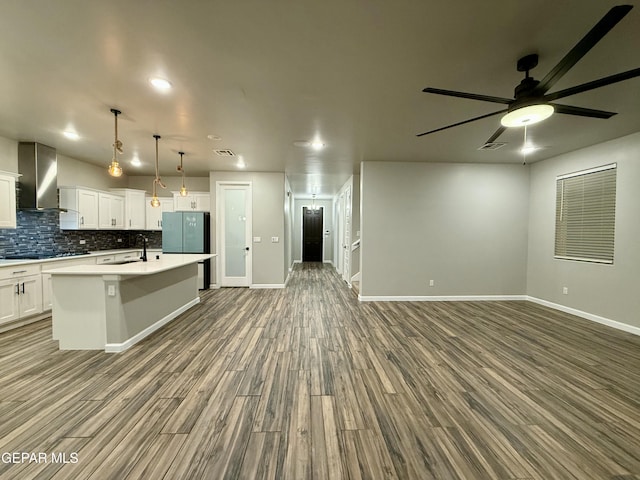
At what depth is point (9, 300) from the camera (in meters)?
3.55

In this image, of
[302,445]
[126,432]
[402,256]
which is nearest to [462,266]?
[402,256]

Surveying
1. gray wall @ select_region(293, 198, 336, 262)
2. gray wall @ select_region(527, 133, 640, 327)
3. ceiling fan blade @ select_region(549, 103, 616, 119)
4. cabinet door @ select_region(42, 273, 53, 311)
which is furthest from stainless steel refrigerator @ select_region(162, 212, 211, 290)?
gray wall @ select_region(527, 133, 640, 327)

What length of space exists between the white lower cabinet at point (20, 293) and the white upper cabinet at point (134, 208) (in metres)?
2.44

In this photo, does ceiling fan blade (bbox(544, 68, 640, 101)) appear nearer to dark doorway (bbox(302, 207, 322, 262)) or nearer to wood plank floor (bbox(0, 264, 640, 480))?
wood plank floor (bbox(0, 264, 640, 480))

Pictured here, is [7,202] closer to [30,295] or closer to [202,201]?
[30,295]

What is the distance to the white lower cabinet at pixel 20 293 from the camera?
11.5 ft

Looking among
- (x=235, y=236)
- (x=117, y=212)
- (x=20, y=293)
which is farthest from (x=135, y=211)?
(x=20, y=293)

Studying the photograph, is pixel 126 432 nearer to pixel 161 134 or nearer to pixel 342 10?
pixel 342 10

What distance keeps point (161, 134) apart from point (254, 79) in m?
2.21

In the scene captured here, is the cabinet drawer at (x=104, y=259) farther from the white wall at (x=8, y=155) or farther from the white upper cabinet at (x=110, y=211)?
the white wall at (x=8, y=155)

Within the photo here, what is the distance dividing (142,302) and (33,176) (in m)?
3.18

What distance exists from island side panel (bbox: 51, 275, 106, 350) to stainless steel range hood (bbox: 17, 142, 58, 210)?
2.46 meters

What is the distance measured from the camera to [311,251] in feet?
38.3

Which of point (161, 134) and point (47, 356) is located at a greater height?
point (161, 134)
